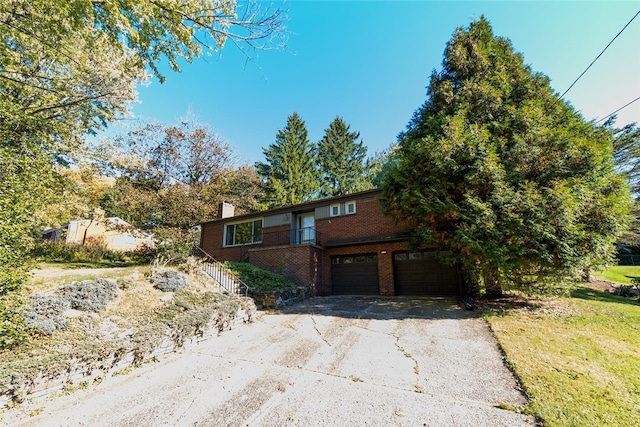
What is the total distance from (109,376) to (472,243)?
28.6 ft

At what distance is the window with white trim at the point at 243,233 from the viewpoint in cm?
1587

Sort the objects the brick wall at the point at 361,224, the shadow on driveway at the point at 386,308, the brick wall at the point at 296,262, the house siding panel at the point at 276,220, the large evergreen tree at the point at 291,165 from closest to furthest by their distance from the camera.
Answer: the shadow on driveway at the point at 386,308, the brick wall at the point at 361,224, the brick wall at the point at 296,262, the house siding panel at the point at 276,220, the large evergreen tree at the point at 291,165

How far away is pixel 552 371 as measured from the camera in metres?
4.16

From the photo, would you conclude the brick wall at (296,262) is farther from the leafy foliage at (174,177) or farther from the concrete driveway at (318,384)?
the leafy foliage at (174,177)

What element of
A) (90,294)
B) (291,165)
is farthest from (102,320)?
(291,165)

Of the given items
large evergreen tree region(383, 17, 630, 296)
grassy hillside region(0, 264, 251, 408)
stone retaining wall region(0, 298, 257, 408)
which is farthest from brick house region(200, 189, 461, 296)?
stone retaining wall region(0, 298, 257, 408)

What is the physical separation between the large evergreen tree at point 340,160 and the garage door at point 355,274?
51.4ft

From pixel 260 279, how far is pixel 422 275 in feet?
23.0

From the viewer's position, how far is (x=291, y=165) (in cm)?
2706

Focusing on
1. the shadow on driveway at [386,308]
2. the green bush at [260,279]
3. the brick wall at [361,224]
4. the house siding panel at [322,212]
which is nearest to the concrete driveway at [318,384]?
the shadow on driveway at [386,308]

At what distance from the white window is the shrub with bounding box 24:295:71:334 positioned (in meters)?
10.4

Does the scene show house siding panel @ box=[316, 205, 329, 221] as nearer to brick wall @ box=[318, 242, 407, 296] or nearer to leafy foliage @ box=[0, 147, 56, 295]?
brick wall @ box=[318, 242, 407, 296]

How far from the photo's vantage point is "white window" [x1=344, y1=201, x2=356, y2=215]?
1288 cm

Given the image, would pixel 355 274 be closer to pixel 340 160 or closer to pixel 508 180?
pixel 508 180
